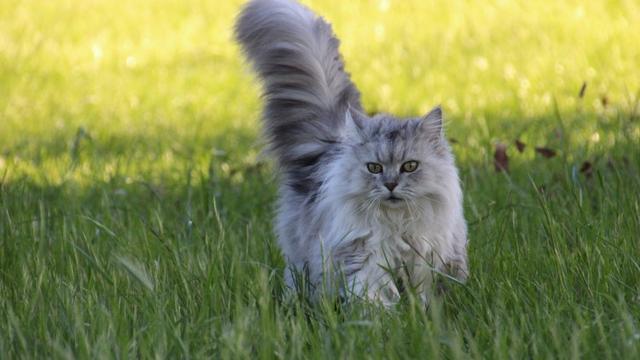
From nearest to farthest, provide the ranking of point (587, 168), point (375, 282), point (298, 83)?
point (375, 282) → point (298, 83) → point (587, 168)

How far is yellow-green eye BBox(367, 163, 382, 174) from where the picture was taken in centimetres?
477

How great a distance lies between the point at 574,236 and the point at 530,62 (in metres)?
6.95

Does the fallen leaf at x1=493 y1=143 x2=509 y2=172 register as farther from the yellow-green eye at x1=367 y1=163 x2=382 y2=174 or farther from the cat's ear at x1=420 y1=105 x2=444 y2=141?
the yellow-green eye at x1=367 y1=163 x2=382 y2=174

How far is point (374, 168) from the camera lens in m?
4.78

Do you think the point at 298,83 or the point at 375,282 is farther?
the point at 298,83

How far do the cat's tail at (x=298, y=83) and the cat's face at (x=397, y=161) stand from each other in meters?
0.50

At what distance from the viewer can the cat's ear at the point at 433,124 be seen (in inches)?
190

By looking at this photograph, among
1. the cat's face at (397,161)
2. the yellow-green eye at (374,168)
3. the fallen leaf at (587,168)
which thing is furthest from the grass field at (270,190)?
the yellow-green eye at (374,168)

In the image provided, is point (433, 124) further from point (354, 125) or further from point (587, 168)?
point (587, 168)

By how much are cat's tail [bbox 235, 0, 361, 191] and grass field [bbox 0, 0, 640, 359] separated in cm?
20

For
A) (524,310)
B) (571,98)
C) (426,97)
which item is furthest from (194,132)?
(524,310)

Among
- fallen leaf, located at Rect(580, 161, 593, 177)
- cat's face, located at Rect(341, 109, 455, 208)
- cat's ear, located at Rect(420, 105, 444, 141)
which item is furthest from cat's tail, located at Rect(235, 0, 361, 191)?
fallen leaf, located at Rect(580, 161, 593, 177)

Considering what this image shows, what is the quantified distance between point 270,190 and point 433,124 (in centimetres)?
222

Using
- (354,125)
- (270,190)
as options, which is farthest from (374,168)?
(270,190)
